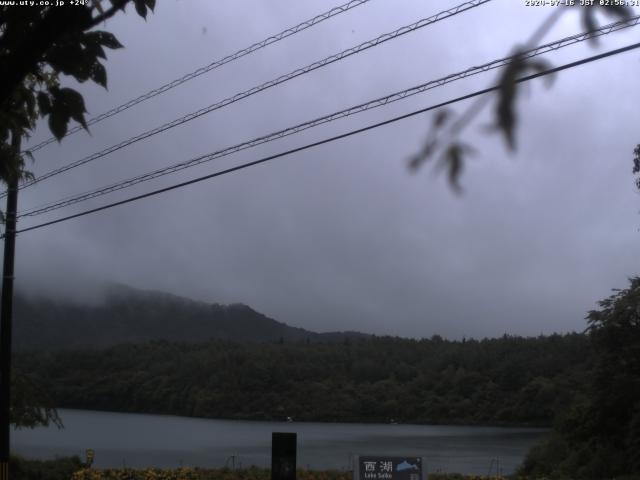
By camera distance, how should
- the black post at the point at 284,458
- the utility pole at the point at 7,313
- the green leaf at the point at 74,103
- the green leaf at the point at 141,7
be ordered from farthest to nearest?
the utility pole at the point at 7,313 < the black post at the point at 284,458 < the green leaf at the point at 141,7 < the green leaf at the point at 74,103

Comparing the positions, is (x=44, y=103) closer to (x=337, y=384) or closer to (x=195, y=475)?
(x=195, y=475)

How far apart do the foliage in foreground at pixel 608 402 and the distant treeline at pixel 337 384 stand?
6.12m

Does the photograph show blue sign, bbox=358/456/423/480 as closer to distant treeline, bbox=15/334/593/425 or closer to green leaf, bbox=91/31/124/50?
green leaf, bbox=91/31/124/50

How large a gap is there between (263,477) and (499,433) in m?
16.2

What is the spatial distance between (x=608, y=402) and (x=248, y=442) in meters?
12.9

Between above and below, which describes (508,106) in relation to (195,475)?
above

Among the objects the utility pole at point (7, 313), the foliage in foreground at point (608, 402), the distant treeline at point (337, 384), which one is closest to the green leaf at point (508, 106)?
the utility pole at point (7, 313)

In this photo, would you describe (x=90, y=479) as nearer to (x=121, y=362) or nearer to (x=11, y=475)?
(x=11, y=475)

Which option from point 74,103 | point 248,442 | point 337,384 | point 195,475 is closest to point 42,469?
point 195,475

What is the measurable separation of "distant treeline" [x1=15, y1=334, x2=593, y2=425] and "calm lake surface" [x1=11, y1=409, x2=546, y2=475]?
1.80ft

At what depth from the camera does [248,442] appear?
29.8 m

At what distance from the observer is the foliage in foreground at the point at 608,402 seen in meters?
22.2

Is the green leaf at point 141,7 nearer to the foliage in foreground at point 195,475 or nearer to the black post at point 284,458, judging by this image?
the black post at point 284,458

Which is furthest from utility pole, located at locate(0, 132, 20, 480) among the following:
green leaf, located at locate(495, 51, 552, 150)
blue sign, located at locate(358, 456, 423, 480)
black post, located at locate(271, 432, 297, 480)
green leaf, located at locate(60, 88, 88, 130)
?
green leaf, located at locate(495, 51, 552, 150)
